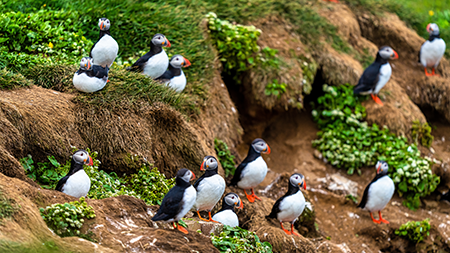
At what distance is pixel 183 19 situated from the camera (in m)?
8.68

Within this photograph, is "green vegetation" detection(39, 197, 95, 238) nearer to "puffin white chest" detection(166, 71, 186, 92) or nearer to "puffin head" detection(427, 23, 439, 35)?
"puffin white chest" detection(166, 71, 186, 92)

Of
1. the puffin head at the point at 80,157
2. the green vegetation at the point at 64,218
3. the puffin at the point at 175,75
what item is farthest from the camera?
the puffin at the point at 175,75

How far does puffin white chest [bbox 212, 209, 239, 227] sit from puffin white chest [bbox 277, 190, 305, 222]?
677 mm

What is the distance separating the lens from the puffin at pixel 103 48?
6.07 metres

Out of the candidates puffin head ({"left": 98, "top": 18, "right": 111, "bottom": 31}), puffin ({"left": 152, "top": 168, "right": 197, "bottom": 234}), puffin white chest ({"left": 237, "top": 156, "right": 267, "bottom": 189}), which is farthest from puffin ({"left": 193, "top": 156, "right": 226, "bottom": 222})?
puffin head ({"left": 98, "top": 18, "right": 111, "bottom": 31})

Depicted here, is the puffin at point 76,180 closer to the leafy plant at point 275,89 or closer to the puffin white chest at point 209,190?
the puffin white chest at point 209,190

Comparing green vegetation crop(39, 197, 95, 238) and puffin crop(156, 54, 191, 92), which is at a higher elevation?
green vegetation crop(39, 197, 95, 238)

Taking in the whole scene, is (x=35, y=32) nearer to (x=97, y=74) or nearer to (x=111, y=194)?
(x=97, y=74)

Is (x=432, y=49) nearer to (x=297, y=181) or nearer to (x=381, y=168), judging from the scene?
(x=381, y=168)

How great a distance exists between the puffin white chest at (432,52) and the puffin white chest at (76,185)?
8.68 metres

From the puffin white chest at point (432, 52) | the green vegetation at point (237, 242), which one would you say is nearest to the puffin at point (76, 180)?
the green vegetation at point (237, 242)

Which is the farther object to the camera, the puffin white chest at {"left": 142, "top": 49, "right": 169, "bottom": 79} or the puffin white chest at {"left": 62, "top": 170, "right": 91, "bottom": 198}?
the puffin white chest at {"left": 142, "top": 49, "right": 169, "bottom": 79}

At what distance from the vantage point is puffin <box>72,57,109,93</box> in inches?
221

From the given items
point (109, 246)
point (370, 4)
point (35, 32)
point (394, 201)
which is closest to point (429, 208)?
point (394, 201)
